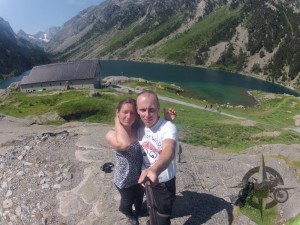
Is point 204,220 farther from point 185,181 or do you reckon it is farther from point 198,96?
point 198,96

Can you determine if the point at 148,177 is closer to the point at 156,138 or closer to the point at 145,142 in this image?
the point at 156,138

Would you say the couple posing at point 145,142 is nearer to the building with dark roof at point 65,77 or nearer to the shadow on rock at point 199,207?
the shadow on rock at point 199,207

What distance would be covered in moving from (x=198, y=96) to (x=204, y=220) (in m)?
106

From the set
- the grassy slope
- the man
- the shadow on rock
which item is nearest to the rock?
the shadow on rock

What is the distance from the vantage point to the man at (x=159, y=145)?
842cm

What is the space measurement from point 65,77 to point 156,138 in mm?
92866

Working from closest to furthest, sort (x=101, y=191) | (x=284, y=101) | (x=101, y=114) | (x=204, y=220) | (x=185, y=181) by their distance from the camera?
(x=204, y=220), (x=101, y=191), (x=185, y=181), (x=101, y=114), (x=284, y=101)

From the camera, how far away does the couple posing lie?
870 centimetres

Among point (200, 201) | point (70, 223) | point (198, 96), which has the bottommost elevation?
point (198, 96)

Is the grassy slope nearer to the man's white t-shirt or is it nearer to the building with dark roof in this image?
the man's white t-shirt

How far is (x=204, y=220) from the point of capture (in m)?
13.6

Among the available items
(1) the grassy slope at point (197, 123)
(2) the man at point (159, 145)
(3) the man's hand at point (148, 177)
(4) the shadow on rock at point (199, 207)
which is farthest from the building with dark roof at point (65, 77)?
(3) the man's hand at point (148, 177)

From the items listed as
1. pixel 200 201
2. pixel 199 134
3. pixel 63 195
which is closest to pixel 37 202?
pixel 63 195

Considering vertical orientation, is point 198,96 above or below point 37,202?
below
